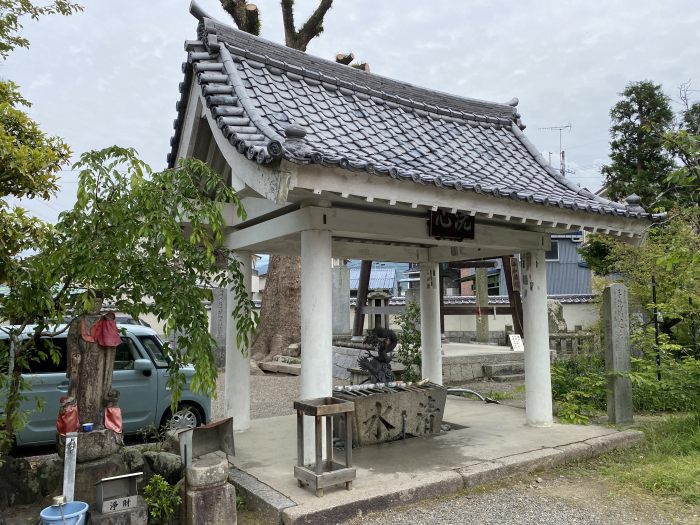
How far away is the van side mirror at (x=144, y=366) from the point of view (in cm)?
797

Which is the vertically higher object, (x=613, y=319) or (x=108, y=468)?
(x=613, y=319)

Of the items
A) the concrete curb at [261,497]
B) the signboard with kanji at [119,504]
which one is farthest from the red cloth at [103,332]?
the concrete curb at [261,497]

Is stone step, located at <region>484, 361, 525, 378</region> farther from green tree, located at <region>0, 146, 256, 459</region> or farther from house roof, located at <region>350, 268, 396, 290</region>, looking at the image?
house roof, located at <region>350, 268, 396, 290</region>

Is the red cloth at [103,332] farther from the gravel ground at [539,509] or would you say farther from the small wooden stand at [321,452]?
the gravel ground at [539,509]

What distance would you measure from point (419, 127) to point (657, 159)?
1568 centimetres

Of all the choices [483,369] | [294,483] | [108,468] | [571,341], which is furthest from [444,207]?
[571,341]

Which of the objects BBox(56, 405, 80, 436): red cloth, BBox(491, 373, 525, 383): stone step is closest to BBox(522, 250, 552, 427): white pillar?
BBox(56, 405, 80, 436): red cloth

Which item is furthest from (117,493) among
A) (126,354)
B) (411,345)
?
(411,345)

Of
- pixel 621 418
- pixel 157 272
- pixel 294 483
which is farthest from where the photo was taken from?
pixel 621 418

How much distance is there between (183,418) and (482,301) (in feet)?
39.4

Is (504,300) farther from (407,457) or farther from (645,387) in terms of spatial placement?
(407,457)

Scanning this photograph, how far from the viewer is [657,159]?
1917 cm

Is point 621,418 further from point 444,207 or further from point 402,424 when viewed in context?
point 444,207

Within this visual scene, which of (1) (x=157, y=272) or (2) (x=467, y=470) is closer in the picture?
(1) (x=157, y=272)
